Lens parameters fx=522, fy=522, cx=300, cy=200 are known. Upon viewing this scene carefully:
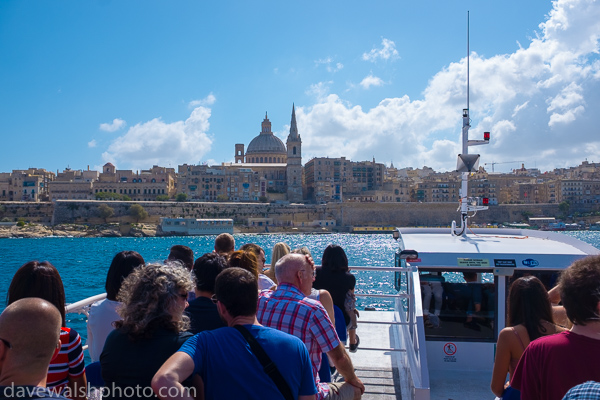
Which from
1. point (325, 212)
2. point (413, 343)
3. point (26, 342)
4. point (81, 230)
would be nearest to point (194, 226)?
point (81, 230)

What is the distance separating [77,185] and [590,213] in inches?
2870

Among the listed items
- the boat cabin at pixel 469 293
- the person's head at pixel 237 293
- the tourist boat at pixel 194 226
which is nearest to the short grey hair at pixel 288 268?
the person's head at pixel 237 293

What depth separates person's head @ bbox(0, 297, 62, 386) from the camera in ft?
5.18

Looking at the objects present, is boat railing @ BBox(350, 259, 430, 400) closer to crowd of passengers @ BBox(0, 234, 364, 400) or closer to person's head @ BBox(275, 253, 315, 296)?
crowd of passengers @ BBox(0, 234, 364, 400)

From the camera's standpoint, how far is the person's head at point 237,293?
207 centimetres

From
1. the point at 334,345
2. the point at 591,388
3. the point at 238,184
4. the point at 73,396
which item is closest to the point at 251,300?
the point at 334,345

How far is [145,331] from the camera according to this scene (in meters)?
2.03

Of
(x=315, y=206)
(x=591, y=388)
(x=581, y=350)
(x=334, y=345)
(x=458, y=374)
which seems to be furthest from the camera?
(x=315, y=206)

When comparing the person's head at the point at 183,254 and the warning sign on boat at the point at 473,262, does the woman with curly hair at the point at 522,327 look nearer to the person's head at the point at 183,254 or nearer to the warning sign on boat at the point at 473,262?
the warning sign on boat at the point at 473,262

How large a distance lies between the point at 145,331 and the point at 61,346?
0.42 meters

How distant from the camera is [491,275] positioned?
13.8 ft

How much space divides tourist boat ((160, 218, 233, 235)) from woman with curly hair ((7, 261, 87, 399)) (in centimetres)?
5725

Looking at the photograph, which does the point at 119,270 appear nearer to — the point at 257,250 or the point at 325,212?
the point at 257,250

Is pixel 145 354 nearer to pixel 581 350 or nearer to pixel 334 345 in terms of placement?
pixel 334 345
